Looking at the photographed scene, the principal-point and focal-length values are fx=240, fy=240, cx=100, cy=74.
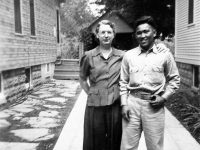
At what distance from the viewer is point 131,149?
2.28 m

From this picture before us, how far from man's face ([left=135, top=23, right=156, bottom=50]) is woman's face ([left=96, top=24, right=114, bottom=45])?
0.27m

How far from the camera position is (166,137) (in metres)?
4.06

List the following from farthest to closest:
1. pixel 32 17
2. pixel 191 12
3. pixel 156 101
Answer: pixel 32 17 → pixel 191 12 → pixel 156 101

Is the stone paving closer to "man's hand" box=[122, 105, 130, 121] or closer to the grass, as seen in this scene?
"man's hand" box=[122, 105, 130, 121]

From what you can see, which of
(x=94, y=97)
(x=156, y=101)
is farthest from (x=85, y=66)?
(x=156, y=101)

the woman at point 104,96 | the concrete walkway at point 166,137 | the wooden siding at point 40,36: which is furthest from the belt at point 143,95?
the wooden siding at point 40,36

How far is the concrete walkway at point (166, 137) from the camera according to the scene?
369 cm

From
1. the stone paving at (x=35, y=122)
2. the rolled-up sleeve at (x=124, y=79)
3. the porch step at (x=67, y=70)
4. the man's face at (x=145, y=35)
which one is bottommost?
the stone paving at (x=35, y=122)

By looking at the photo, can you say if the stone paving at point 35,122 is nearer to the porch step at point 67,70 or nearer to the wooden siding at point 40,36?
the wooden siding at point 40,36

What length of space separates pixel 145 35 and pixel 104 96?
695mm

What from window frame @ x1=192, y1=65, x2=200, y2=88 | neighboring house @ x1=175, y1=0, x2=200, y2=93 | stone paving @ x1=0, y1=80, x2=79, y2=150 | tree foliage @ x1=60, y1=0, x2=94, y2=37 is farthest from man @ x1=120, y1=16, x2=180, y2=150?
tree foliage @ x1=60, y1=0, x2=94, y2=37

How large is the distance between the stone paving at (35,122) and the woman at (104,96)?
108cm

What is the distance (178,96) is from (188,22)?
9.70 feet

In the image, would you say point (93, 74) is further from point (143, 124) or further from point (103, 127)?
point (143, 124)
